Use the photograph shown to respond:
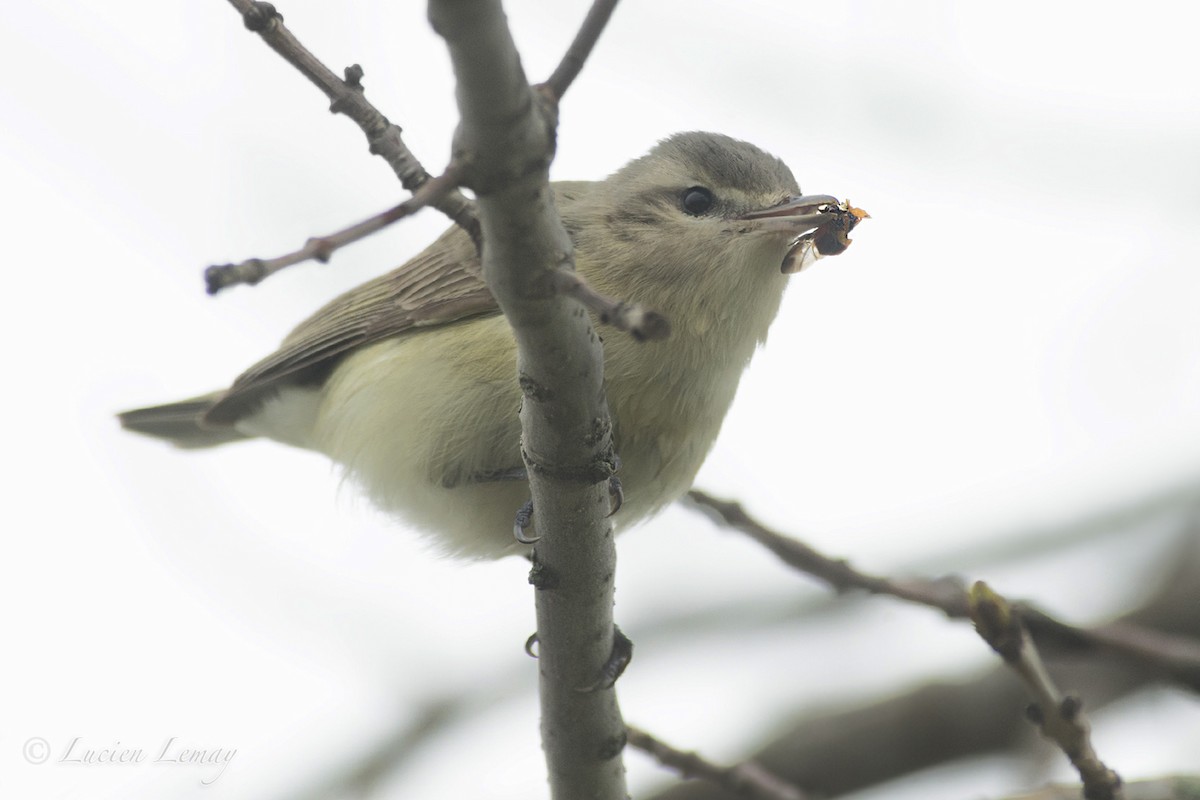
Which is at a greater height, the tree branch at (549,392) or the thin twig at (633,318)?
the tree branch at (549,392)

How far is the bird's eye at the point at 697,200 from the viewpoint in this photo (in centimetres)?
456

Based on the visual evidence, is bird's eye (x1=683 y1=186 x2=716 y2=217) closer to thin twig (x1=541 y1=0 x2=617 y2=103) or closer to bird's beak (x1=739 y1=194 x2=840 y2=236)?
bird's beak (x1=739 y1=194 x2=840 y2=236)

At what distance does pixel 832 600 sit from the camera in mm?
5574

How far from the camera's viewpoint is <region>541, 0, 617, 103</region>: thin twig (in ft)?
6.43

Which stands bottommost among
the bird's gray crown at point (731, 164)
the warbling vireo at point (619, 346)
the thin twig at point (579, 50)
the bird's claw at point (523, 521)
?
the thin twig at point (579, 50)

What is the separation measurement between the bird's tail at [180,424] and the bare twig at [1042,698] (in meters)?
4.51

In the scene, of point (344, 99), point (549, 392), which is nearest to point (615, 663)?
point (549, 392)

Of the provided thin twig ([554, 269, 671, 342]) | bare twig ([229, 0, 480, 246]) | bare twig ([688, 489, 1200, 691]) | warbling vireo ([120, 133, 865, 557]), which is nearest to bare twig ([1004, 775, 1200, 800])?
bare twig ([688, 489, 1200, 691])

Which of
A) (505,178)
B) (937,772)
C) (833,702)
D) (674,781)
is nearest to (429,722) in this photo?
(674,781)

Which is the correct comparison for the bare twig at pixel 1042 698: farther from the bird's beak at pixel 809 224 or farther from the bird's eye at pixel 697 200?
the bird's eye at pixel 697 200

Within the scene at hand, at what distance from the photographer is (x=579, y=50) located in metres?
2.03

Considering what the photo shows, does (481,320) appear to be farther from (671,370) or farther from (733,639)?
(733,639)

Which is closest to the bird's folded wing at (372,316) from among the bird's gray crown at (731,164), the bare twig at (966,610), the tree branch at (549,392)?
the bird's gray crown at (731,164)

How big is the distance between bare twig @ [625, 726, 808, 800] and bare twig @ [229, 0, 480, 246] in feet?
7.17
